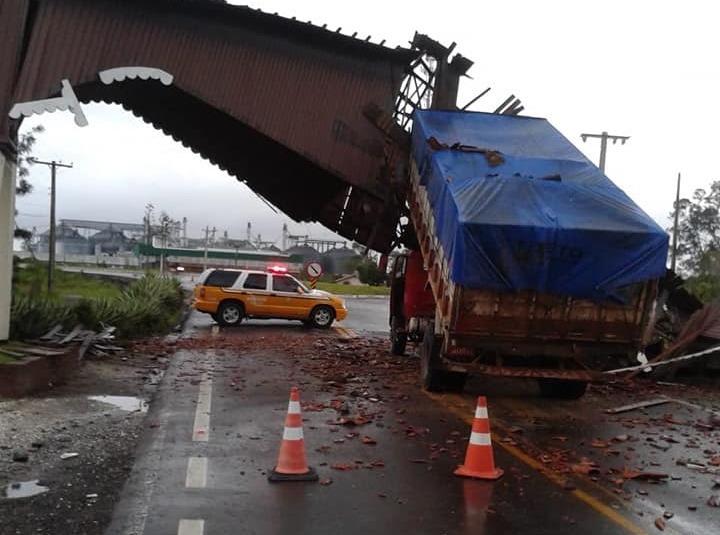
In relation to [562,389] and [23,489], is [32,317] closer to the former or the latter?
[23,489]

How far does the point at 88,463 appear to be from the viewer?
7062 millimetres

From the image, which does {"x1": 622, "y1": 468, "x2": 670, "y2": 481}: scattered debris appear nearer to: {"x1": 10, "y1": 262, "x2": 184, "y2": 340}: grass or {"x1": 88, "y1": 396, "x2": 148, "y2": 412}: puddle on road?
{"x1": 88, "y1": 396, "x2": 148, "y2": 412}: puddle on road

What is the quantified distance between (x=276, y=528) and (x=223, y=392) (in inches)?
249

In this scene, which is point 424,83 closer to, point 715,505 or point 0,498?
point 715,505

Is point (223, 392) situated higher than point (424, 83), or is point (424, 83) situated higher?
point (424, 83)

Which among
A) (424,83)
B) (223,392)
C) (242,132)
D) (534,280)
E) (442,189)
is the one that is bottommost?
(223,392)

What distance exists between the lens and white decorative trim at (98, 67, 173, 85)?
12.5 metres

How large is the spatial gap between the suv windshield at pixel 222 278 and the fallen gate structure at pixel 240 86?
24.9ft

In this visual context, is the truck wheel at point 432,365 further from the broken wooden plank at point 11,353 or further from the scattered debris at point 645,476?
the broken wooden plank at point 11,353

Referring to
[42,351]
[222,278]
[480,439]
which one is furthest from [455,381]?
[222,278]

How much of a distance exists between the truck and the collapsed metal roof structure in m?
3.50

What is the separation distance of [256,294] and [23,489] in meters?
18.2

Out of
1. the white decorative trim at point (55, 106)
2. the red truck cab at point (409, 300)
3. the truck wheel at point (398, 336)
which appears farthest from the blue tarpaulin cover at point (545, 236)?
the white decorative trim at point (55, 106)

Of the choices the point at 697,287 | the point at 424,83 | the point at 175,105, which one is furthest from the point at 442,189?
the point at 697,287
